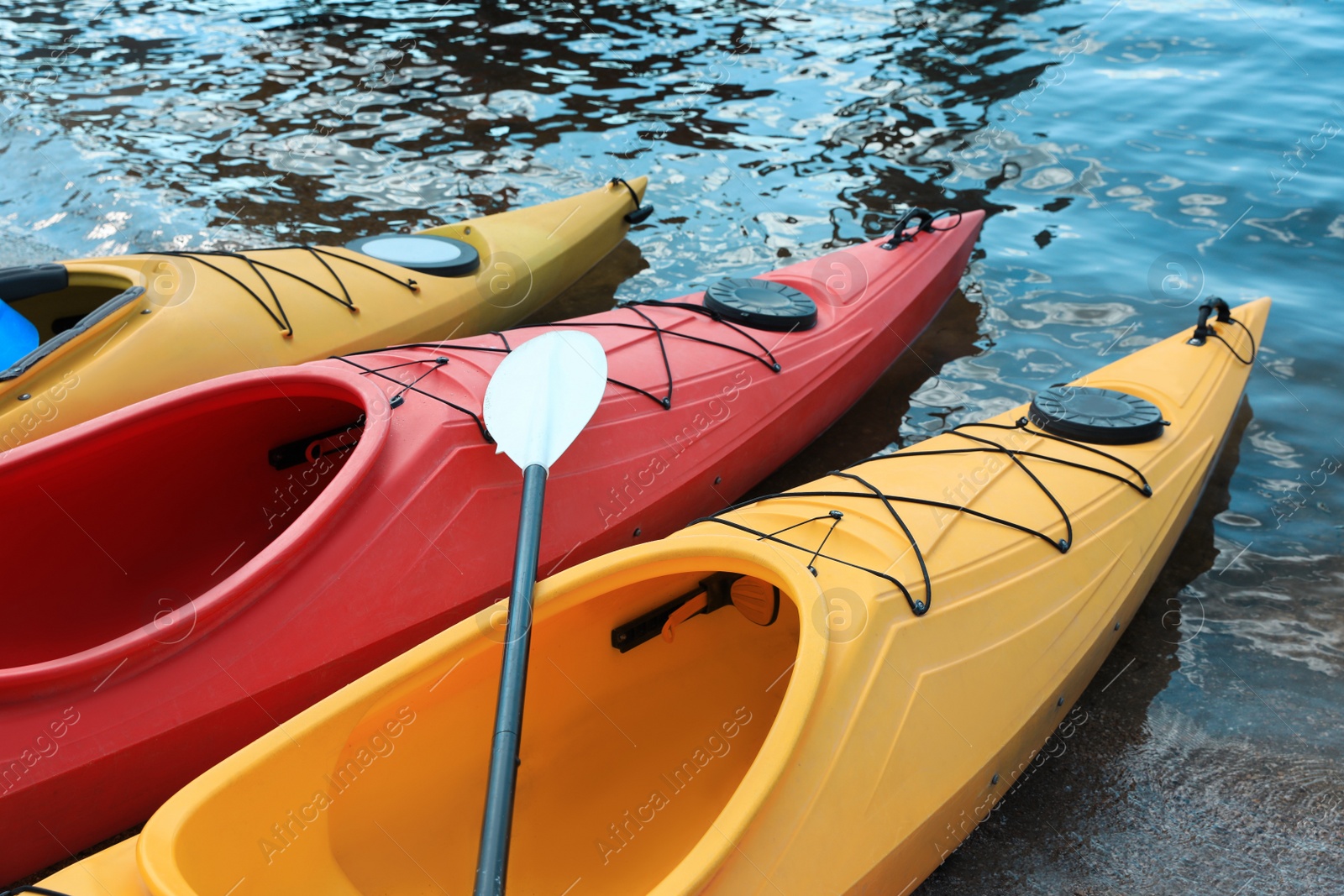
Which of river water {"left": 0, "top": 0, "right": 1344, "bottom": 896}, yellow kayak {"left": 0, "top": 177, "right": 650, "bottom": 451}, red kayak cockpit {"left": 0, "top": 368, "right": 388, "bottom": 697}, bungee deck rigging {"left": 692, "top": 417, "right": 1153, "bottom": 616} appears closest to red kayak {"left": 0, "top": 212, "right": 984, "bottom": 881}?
red kayak cockpit {"left": 0, "top": 368, "right": 388, "bottom": 697}

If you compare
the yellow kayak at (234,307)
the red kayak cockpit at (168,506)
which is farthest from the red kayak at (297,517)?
the yellow kayak at (234,307)

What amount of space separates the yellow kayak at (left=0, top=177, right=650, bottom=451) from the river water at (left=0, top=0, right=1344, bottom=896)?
2.34 feet

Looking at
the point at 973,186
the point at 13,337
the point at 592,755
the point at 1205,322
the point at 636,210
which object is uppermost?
the point at 13,337

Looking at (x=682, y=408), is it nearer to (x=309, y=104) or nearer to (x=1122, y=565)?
(x=1122, y=565)

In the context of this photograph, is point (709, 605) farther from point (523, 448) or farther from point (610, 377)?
point (610, 377)

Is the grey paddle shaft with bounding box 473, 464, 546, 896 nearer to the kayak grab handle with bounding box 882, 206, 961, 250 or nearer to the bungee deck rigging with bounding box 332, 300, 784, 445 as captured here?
the bungee deck rigging with bounding box 332, 300, 784, 445

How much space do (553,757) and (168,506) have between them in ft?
4.65

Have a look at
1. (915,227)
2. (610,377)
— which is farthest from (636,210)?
(610,377)

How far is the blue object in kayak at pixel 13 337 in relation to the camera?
2.79 meters

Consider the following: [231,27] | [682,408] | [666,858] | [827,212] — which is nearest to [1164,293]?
[827,212]

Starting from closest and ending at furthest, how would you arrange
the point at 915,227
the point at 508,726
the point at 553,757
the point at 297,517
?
the point at 508,726 → the point at 553,757 → the point at 297,517 → the point at 915,227

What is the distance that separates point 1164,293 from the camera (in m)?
4.46

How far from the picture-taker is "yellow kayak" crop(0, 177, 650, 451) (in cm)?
275

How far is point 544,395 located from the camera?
2391 millimetres
